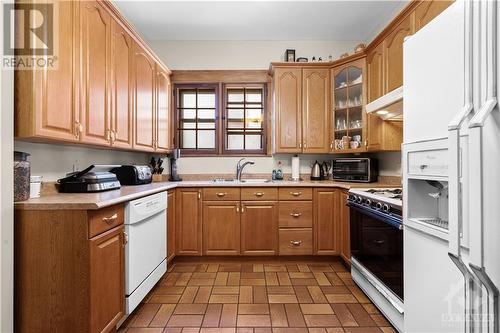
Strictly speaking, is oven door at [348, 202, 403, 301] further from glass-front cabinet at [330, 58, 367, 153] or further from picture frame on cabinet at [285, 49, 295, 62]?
picture frame on cabinet at [285, 49, 295, 62]

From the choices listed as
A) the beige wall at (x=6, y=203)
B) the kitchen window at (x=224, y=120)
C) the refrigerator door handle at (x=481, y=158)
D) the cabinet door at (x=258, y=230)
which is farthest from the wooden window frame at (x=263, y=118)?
the refrigerator door handle at (x=481, y=158)

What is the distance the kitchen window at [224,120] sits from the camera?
360 centimetres

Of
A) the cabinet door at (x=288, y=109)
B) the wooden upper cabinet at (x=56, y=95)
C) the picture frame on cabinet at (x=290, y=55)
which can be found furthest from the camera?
the picture frame on cabinet at (x=290, y=55)

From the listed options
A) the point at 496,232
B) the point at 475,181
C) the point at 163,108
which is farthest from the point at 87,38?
the point at 496,232

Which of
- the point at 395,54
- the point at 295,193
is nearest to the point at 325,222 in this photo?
the point at 295,193

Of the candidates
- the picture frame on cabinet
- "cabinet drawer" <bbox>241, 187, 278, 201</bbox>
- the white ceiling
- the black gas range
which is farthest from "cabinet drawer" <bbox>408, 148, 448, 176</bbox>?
the picture frame on cabinet

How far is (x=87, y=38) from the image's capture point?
1791 mm

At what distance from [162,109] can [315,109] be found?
1.92 meters

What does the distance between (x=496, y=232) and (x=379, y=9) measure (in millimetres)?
2979

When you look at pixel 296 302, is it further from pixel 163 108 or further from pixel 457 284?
pixel 163 108

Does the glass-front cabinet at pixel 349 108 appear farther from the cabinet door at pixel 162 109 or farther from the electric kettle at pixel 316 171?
the cabinet door at pixel 162 109

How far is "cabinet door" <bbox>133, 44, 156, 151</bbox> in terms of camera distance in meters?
2.54

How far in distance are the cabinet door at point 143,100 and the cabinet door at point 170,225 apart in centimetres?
60

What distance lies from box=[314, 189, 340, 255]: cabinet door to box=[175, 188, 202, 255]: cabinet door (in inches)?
52.4
